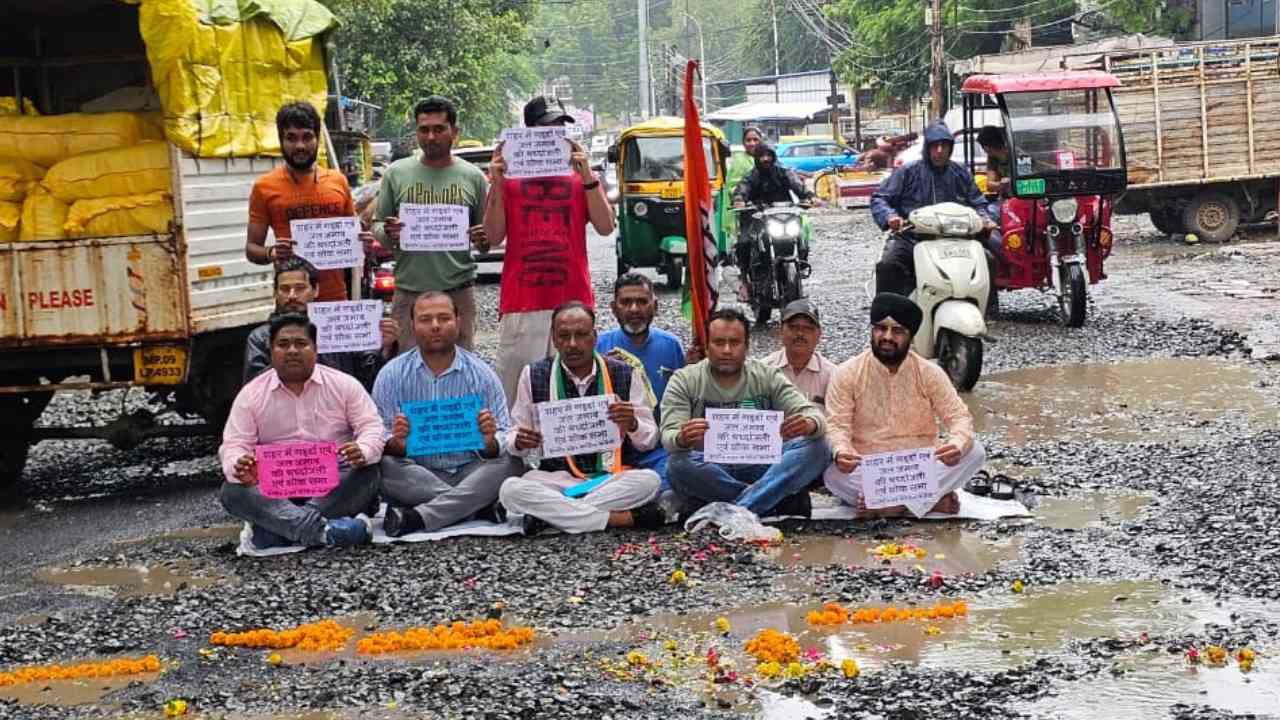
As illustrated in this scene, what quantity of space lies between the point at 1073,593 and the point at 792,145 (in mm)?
49055

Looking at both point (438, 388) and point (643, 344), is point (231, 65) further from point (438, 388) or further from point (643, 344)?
point (643, 344)

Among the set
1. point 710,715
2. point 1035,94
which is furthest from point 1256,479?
point 1035,94

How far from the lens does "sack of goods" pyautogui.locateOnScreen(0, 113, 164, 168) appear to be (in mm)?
10008

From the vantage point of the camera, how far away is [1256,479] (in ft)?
28.1

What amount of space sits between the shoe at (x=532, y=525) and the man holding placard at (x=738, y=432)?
65cm

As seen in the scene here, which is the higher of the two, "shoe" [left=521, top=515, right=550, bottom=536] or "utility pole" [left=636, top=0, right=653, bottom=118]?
"utility pole" [left=636, top=0, right=653, bottom=118]

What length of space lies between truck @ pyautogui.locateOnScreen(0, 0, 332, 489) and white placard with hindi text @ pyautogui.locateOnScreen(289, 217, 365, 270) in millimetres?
1051

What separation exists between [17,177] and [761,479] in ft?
15.7

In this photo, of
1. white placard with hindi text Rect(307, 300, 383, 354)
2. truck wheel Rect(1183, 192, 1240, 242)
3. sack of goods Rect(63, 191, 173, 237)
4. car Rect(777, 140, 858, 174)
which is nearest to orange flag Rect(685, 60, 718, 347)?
white placard with hindi text Rect(307, 300, 383, 354)

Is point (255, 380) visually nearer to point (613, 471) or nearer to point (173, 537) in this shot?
point (173, 537)

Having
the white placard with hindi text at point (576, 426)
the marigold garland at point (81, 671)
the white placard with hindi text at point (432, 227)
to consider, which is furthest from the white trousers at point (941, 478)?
the marigold garland at point (81, 671)

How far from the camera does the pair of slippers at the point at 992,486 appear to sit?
8531 mm

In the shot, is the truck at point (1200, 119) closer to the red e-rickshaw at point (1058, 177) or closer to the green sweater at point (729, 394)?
the red e-rickshaw at point (1058, 177)

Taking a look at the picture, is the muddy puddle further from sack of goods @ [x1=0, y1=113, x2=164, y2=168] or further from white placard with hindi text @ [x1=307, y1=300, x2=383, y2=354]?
sack of goods @ [x1=0, y1=113, x2=164, y2=168]
